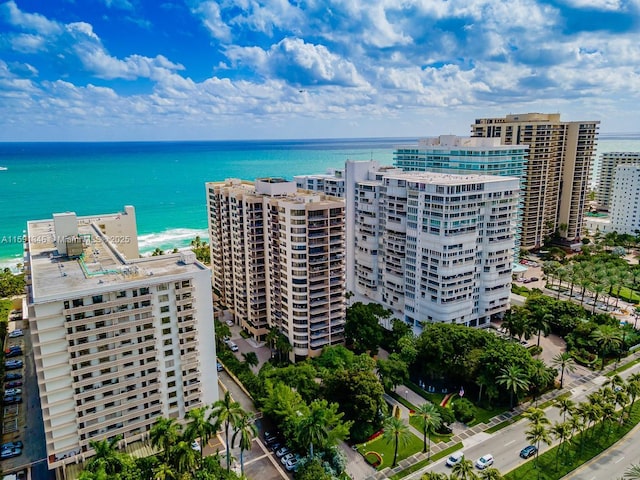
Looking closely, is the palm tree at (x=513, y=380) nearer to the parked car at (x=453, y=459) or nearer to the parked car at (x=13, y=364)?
the parked car at (x=453, y=459)

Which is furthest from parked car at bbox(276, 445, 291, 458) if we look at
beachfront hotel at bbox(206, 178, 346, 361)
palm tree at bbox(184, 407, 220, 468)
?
beachfront hotel at bbox(206, 178, 346, 361)

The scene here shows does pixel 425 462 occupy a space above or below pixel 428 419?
below

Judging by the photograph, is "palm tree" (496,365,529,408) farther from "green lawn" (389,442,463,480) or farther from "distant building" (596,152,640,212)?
"distant building" (596,152,640,212)

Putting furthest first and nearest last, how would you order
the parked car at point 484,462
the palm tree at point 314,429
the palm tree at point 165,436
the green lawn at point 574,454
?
the parked car at point 484,462 → the green lawn at point 574,454 → the palm tree at point 314,429 → the palm tree at point 165,436

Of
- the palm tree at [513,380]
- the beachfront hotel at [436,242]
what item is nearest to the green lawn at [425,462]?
the palm tree at [513,380]

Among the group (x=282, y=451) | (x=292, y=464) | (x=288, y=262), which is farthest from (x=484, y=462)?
(x=288, y=262)

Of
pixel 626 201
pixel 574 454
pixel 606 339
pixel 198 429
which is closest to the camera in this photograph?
pixel 198 429

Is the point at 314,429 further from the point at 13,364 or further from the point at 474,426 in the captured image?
the point at 13,364

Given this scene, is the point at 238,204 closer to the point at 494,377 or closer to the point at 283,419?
the point at 283,419
